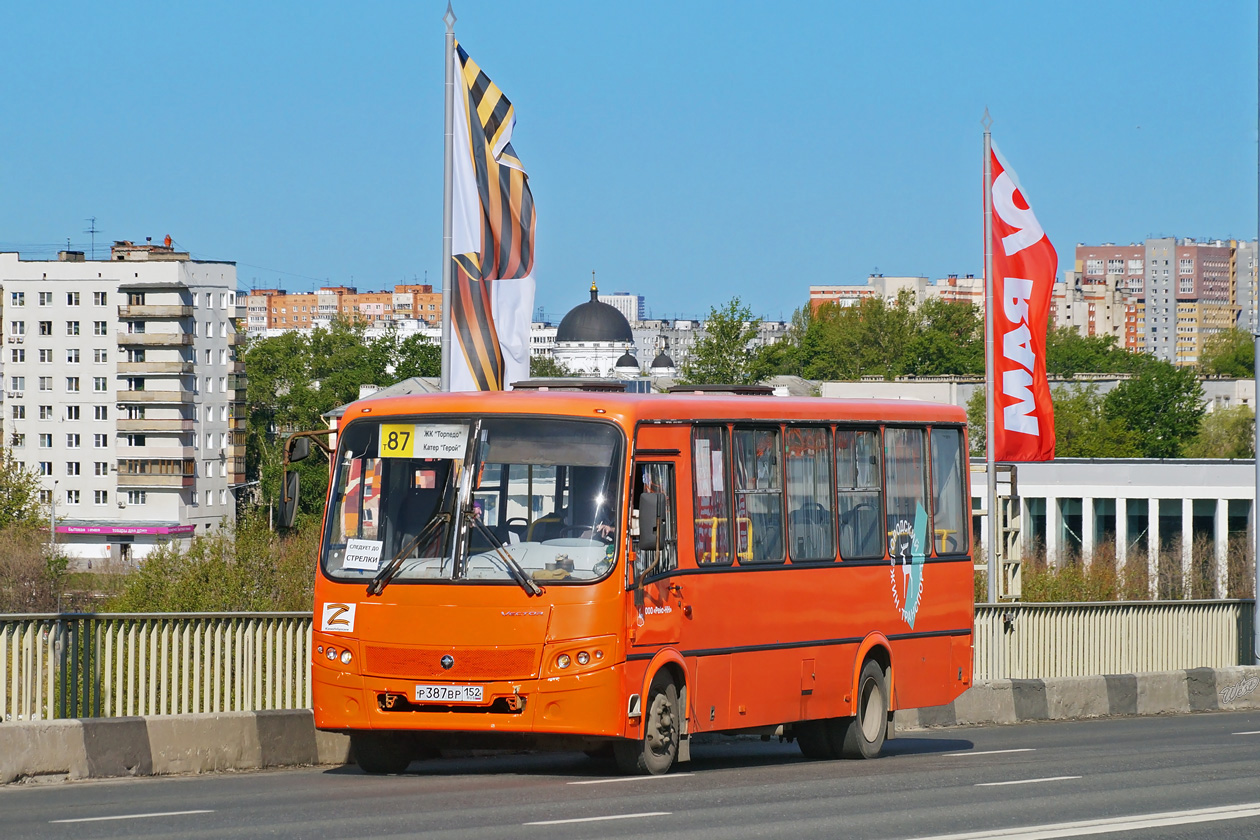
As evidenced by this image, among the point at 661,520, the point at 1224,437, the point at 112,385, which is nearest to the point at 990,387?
the point at 661,520

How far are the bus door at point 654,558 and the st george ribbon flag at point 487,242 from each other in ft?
18.9

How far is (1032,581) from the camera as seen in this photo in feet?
168

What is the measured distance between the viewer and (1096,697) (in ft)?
75.9

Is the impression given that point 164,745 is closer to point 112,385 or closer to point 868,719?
point 868,719

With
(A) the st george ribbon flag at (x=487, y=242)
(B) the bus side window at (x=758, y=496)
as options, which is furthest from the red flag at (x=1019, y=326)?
(B) the bus side window at (x=758, y=496)

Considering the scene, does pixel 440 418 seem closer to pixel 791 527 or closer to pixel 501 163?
pixel 791 527

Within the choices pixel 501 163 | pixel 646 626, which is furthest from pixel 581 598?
Answer: pixel 501 163

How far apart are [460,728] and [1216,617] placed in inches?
633

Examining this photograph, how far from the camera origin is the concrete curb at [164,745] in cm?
1262

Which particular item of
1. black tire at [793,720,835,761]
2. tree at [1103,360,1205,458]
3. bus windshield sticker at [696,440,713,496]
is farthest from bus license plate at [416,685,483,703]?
tree at [1103,360,1205,458]

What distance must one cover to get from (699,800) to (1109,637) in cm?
1361

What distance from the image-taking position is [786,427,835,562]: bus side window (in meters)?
15.5

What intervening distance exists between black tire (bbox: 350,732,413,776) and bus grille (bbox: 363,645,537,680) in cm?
79

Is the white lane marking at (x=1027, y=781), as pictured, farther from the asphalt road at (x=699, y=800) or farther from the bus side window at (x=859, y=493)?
the bus side window at (x=859, y=493)
